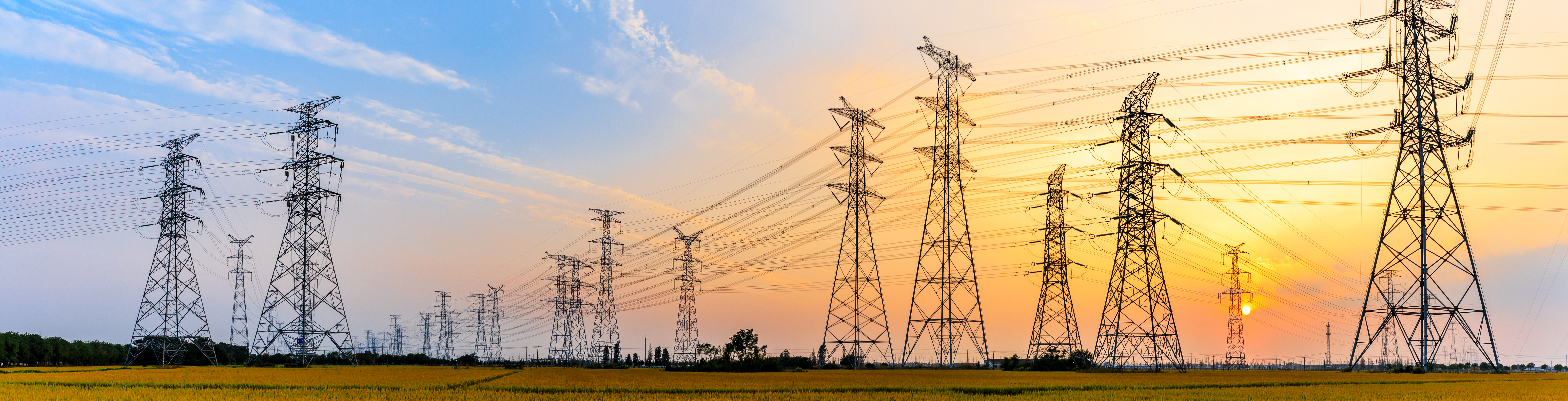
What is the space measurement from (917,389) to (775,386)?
6412 mm

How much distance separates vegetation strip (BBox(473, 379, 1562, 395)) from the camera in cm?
3269

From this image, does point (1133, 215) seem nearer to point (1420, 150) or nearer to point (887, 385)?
point (1420, 150)

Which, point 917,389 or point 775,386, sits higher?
point 917,389

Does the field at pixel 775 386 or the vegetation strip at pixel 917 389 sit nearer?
the field at pixel 775 386

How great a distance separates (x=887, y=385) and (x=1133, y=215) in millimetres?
23531

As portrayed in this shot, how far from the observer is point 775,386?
3678cm

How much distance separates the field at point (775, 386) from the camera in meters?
28.5

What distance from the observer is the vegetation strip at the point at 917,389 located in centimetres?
3269

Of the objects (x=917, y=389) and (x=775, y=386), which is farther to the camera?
(x=775, y=386)

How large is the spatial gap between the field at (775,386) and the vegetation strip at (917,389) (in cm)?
11

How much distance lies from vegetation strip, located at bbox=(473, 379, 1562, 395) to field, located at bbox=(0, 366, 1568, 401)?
112mm

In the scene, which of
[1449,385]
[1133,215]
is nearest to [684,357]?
[1133,215]

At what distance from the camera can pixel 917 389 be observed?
34188 mm

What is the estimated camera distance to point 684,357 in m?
77.9
